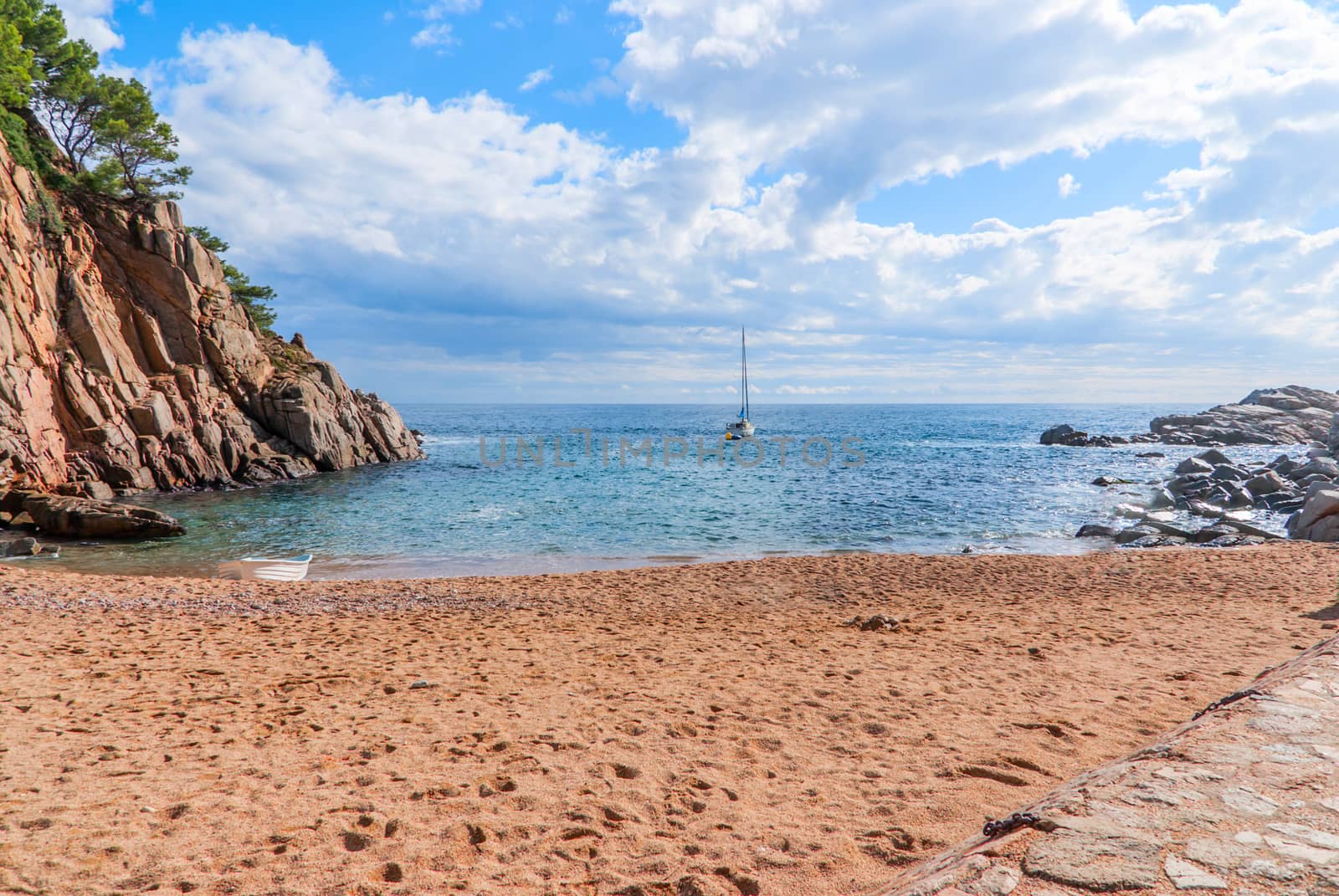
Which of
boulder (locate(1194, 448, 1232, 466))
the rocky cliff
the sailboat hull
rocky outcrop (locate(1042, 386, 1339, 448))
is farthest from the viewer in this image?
the sailboat hull

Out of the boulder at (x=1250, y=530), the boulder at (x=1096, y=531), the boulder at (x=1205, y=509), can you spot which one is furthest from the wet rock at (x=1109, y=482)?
the boulder at (x=1096, y=531)

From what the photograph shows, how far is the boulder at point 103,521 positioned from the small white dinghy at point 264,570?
6.91 m

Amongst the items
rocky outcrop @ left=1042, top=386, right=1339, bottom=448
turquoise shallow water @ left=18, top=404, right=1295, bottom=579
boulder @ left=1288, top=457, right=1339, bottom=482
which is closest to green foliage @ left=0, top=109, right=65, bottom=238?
turquoise shallow water @ left=18, top=404, right=1295, bottom=579

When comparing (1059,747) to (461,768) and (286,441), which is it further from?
(286,441)

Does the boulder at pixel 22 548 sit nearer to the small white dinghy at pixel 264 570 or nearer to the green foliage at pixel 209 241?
the small white dinghy at pixel 264 570

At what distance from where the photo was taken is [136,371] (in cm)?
3419

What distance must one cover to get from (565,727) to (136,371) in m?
37.9

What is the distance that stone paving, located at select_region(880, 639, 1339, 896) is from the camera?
8.93ft

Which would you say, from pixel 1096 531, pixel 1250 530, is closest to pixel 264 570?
pixel 1096 531

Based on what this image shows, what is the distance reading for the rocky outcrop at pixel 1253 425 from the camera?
204 ft

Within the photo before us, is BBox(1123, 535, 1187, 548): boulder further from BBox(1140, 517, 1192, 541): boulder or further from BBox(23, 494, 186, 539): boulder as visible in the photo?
BBox(23, 494, 186, 539): boulder

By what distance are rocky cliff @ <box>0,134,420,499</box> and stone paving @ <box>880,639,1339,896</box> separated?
34798 mm

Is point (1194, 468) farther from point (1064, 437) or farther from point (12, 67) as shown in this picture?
point (12, 67)

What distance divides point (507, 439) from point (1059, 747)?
80025mm
